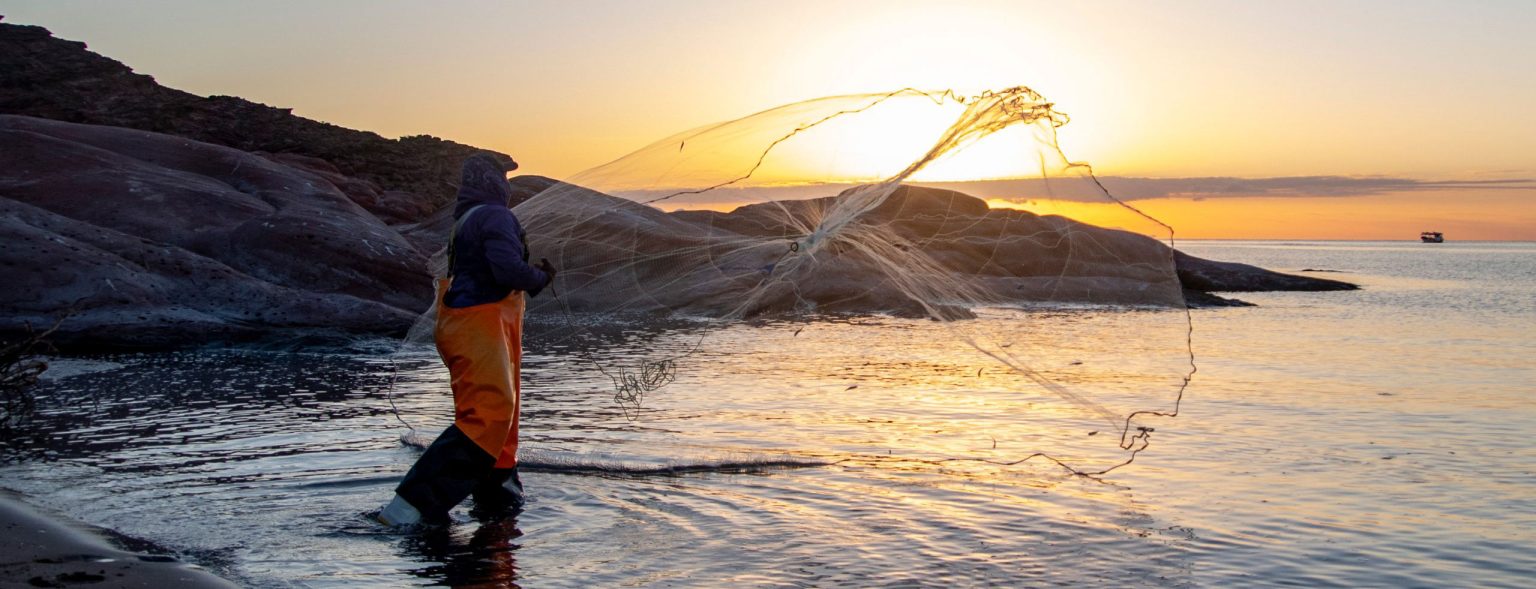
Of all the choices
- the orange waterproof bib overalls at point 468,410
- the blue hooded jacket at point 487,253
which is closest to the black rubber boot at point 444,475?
the orange waterproof bib overalls at point 468,410

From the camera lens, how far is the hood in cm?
635

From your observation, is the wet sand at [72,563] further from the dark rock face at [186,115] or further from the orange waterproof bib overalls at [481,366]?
the dark rock face at [186,115]

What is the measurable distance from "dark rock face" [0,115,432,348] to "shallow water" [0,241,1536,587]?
4.46 feet

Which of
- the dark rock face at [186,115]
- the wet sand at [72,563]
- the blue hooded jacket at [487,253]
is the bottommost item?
the wet sand at [72,563]

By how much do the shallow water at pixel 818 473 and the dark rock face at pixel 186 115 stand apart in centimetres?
2505

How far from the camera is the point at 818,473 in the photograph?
26.0ft

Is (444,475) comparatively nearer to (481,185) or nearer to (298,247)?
(481,185)

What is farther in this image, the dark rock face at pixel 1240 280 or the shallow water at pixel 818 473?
the dark rock face at pixel 1240 280

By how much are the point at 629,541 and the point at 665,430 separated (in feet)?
12.5

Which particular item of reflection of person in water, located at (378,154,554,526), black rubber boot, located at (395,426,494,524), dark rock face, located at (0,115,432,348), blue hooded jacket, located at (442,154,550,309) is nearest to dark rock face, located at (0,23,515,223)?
dark rock face, located at (0,115,432,348)

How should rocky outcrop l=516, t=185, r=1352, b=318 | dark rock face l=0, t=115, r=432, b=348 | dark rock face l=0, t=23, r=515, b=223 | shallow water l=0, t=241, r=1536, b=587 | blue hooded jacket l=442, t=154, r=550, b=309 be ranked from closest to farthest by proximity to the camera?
shallow water l=0, t=241, r=1536, b=587, blue hooded jacket l=442, t=154, r=550, b=309, rocky outcrop l=516, t=185, r=1352, b=318, dark rock face l=0, t=115, r=432, b=348, dark rock face l=0, t=23, r=515, b=223

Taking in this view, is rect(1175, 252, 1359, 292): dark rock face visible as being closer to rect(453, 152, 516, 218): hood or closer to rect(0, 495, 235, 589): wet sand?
rect(453, 152, 516, 218): hood

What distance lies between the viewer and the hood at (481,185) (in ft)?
20.8

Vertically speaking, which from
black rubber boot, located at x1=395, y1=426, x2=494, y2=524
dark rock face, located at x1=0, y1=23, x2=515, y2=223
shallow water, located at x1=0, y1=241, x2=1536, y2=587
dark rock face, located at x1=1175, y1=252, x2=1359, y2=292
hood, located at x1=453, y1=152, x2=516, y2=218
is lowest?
shallow water, located at x1=0, y1=241, x2=1536, y2=587
